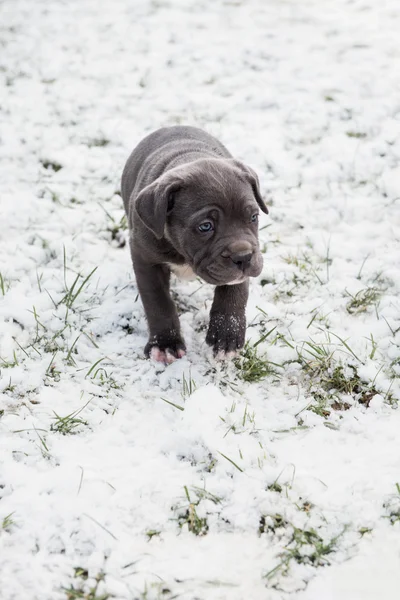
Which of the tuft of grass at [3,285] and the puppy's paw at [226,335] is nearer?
the puppy's paw at [226,335]

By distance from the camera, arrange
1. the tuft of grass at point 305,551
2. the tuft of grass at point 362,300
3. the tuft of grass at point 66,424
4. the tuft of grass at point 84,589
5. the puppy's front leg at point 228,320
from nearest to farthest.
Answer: the tuft of grass at point 84,589 → the tuft of grass at point 305,551 → the tuft of grass at point 66,424 → the puppy's front leg at point 228,320 → the tuft of grass at point 362,300

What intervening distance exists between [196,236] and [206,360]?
848 millimetres

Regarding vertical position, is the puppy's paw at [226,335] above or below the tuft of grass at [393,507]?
above

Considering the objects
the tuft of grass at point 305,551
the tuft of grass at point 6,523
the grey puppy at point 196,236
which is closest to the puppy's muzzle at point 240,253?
the grey puppy at point 196,236

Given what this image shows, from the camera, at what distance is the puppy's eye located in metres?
3.69

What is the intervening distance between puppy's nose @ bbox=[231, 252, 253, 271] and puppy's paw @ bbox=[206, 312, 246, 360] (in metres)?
0.52

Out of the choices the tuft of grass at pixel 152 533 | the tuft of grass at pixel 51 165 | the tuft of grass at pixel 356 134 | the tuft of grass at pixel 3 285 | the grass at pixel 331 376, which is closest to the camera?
the tuft of grass at pixel 152 533

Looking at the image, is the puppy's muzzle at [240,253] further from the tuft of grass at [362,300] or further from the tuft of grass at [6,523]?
the tuft of grass at [6,523]

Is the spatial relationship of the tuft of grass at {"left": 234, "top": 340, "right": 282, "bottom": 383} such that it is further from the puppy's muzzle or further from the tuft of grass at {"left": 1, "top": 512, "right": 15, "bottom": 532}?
the tuft of grass at {"left": 1, "top": 512, "right": 15, "bottom": 532}

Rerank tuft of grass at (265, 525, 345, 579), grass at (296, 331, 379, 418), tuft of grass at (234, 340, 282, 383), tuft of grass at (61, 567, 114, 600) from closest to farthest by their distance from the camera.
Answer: tuft of grass at (61, 567, 114, 600)
tuft of grass at (265, 525, 345, 579)
grass at (296, 331, 379, 418)
tuft of grass at (234, 340, 282, 383)

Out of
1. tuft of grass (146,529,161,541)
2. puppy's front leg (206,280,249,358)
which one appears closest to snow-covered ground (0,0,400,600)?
tuft of grass (146,529,161,541)

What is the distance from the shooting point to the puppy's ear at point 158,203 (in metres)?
3.71

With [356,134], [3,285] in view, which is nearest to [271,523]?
[3,285]

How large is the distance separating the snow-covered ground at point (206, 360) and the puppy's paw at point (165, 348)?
74 millimetres
